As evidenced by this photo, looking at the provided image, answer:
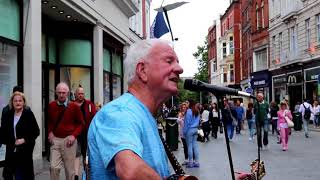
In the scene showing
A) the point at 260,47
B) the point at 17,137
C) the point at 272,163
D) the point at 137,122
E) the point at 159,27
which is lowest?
the point at 272,163

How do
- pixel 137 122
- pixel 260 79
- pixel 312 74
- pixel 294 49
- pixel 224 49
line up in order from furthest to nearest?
pixel 224 49
pixel 260 79
pixel 294 49
pixel 312 74
pixel 137 122

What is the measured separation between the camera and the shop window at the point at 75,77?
17547 millimetres

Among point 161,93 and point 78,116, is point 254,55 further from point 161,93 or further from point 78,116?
point 161,93

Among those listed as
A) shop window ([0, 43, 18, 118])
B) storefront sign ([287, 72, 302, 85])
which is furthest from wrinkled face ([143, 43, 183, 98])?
storefront sign ([287, 72, 302, 85])

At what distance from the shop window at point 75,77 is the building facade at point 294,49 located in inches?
884

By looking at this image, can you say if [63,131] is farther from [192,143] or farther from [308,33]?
[308,33]

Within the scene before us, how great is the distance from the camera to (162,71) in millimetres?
2316

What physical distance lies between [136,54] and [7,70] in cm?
982

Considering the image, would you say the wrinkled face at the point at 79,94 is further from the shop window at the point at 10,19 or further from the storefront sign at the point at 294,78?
the storefront sign at the point at 294,78

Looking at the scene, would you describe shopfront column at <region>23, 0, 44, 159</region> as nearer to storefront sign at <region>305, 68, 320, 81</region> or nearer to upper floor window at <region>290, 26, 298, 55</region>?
storefront sign at <region>305, 68, 320, 81</region>

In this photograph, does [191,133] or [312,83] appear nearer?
[191,133]

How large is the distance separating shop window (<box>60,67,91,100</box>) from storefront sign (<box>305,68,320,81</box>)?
22.8 m

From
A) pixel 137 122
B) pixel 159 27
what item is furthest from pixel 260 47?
pixel 137 122

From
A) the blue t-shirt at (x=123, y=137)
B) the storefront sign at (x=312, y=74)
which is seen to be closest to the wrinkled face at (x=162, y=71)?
the blue t-shirt at (x=123, y=137)
